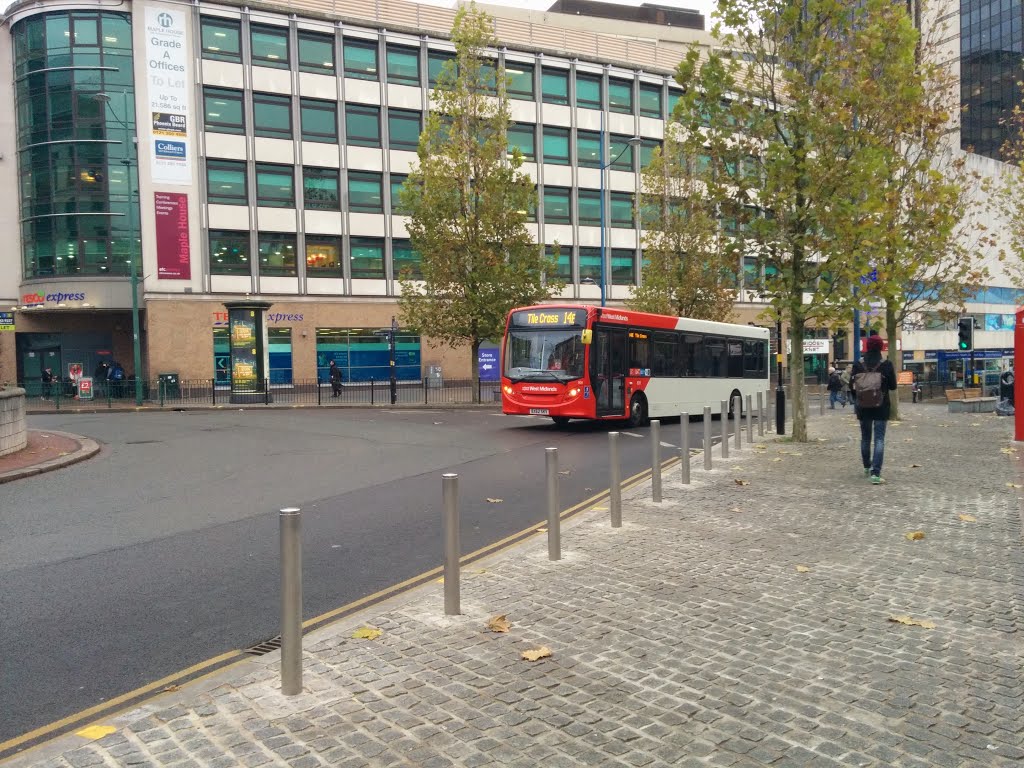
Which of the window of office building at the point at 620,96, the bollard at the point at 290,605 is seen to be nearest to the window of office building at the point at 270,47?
the window of office building at the point at 620,96

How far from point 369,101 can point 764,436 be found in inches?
1233

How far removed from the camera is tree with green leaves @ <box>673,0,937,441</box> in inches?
584

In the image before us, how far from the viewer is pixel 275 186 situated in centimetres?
4000

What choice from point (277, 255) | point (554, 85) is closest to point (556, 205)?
point (554, 85)

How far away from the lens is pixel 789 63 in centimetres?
1578

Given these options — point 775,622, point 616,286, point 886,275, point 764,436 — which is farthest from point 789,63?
point 616,286

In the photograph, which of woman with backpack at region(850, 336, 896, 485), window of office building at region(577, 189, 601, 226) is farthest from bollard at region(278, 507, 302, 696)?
window of office building at region(577, 189, 601, 226)

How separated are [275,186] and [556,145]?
16418 mm

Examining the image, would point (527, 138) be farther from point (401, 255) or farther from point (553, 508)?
point (553, 508)

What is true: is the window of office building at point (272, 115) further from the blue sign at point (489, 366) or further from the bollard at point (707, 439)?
the bollard at point (707, 439)

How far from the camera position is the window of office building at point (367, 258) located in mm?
42094

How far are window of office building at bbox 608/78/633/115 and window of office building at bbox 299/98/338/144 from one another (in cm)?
1696

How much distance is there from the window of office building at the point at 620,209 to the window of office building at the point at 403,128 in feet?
41.3

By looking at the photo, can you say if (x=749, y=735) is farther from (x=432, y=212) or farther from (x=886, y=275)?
(x=432, y=212)
